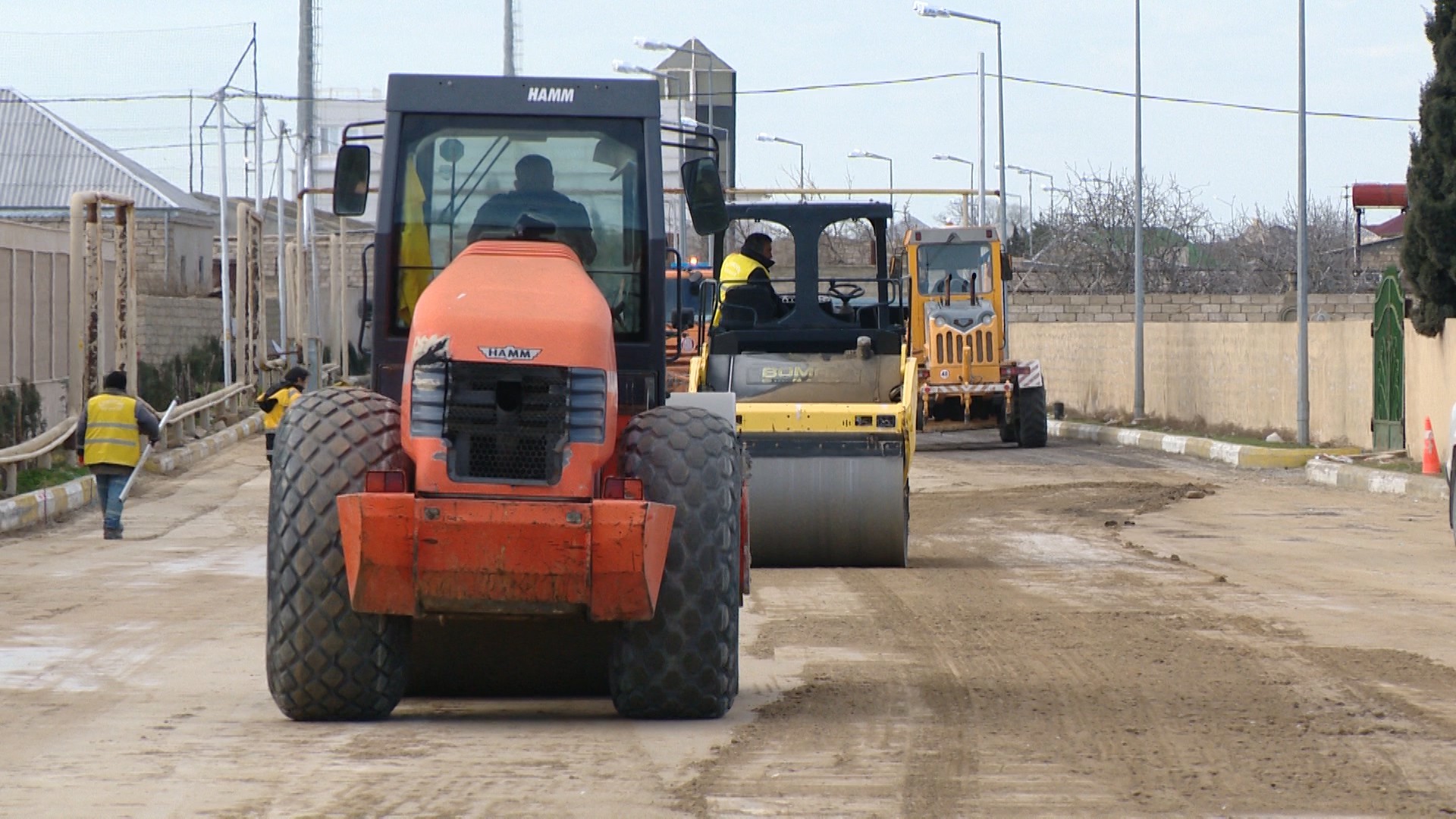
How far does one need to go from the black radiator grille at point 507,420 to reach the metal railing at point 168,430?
13.3m

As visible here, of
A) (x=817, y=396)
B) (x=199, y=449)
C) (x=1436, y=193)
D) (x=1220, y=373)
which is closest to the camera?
(x=817, y=396)

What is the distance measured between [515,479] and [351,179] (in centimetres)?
195

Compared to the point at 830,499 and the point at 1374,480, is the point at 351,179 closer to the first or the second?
the point at 830,499

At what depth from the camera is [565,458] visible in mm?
6816

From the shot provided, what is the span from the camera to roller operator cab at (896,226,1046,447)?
94.2 ft

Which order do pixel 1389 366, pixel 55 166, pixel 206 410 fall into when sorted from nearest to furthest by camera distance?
pixel 1389 366
pixel 206 410
pixel 55 166

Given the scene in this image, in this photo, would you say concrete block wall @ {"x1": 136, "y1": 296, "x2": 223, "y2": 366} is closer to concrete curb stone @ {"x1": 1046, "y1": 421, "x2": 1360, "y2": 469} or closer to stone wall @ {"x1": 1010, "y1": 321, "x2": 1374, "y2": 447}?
stone wall @ {"x1": 1010, "y1": 321, "x2": 1374, "y2": 447}

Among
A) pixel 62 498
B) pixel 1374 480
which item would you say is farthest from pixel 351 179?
pixel 1374 480

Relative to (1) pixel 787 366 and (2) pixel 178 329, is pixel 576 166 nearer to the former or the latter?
(1) pixel 787 366

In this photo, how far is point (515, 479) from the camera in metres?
6.82

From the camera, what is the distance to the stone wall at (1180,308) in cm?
4238

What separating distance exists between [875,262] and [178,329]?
1229 inches

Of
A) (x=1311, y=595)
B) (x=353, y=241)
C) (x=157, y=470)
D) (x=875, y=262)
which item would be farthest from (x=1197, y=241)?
(x=1311, y=595)

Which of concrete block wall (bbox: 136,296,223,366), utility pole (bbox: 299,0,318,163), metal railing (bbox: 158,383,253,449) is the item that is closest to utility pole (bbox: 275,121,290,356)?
concrete block wall (bbox: 136,296,223,366)
